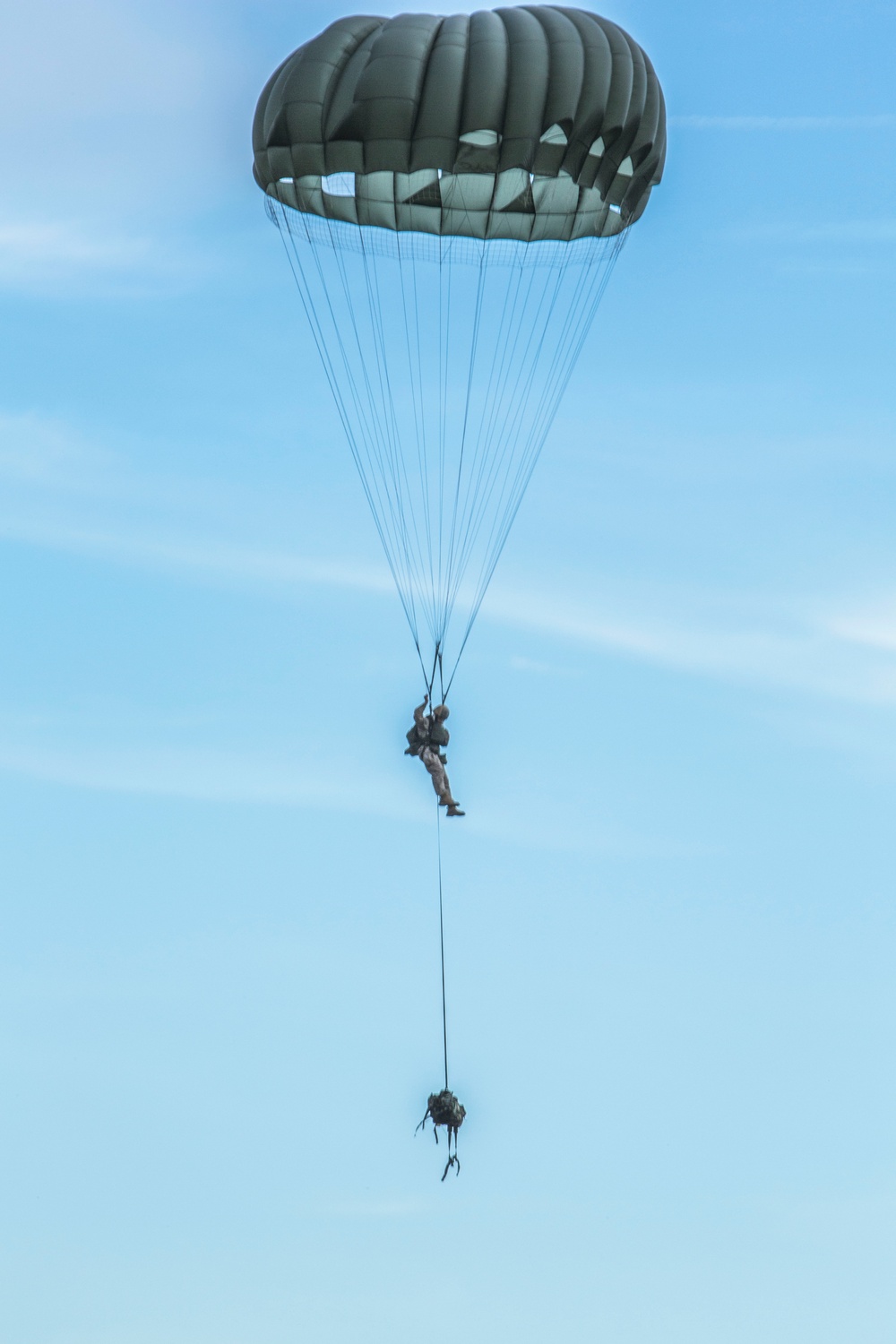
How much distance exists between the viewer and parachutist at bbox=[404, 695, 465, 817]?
31938 mm

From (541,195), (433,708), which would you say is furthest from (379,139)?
(433,708)

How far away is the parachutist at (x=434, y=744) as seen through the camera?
105ft

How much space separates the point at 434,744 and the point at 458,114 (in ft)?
27.9

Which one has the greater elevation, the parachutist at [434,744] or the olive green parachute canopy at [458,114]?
the olive green parachute canopy at [458,114]

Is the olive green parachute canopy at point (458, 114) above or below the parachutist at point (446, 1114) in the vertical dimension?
above

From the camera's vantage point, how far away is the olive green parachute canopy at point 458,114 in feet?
105

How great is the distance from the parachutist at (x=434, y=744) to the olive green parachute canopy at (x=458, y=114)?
24.4 feet

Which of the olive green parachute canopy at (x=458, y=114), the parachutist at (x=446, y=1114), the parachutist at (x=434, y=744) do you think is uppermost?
the olive green parachute canopy at (x=458, y=114)

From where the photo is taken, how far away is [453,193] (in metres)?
34.2

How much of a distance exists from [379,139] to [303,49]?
7.23 feet

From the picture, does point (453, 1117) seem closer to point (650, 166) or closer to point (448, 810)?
point (448, 810)

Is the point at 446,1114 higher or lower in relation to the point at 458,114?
lower

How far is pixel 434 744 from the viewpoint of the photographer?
3222cm

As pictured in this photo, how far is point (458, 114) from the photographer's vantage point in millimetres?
32094
